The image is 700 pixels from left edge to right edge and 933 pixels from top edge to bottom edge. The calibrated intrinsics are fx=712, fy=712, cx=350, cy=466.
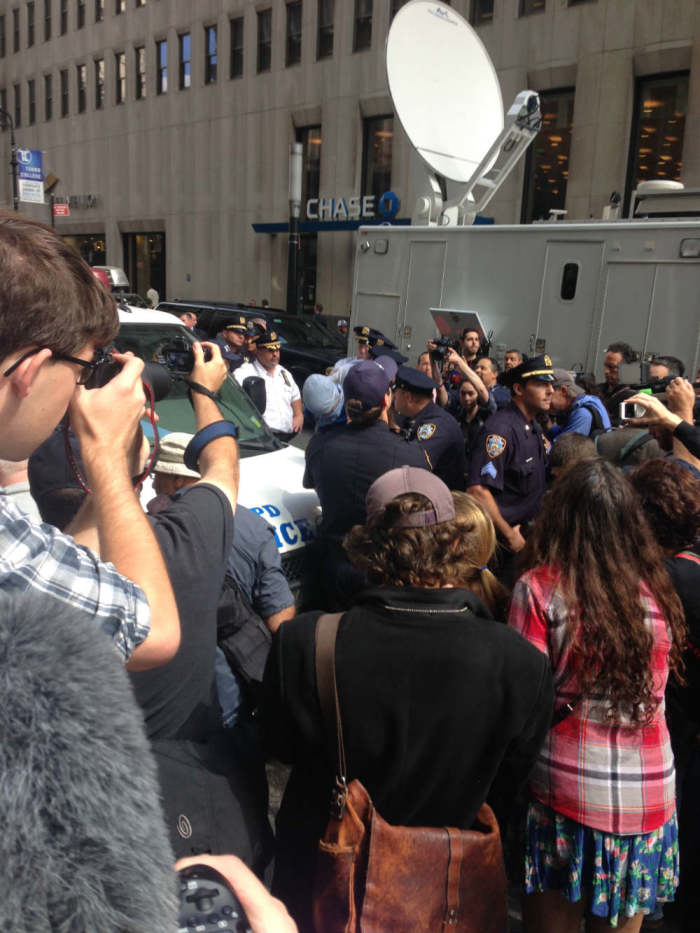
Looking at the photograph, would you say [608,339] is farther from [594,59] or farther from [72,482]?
[594,59]

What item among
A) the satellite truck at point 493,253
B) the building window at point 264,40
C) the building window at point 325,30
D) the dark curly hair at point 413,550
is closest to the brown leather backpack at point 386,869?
the dark curly hair at point 413,550

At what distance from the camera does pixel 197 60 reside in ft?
91.8

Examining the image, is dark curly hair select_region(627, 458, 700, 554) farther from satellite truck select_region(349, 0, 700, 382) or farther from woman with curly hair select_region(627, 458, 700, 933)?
satellite truck select_region(349, 0, 700, 382)

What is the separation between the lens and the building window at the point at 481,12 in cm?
1975

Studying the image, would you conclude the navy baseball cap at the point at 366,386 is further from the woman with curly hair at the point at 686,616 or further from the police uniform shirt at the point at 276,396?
the police uniform shirt at the point at 276,396

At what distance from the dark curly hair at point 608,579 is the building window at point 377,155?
22807 mm

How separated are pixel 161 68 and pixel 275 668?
3388 cm

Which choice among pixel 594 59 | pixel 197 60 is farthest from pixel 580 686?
pixel 197 60

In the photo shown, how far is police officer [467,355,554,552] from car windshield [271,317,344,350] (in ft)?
32.8

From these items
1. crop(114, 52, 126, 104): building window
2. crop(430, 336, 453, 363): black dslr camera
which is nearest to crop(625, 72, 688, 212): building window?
crop(430, 336, 453, 363): black dslr camera

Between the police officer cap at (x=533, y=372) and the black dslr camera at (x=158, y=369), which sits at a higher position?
the black dslr camera at (x=158, y=369)

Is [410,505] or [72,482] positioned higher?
[410,505]

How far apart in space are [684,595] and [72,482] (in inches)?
89.1

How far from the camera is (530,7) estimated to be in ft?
62.1
